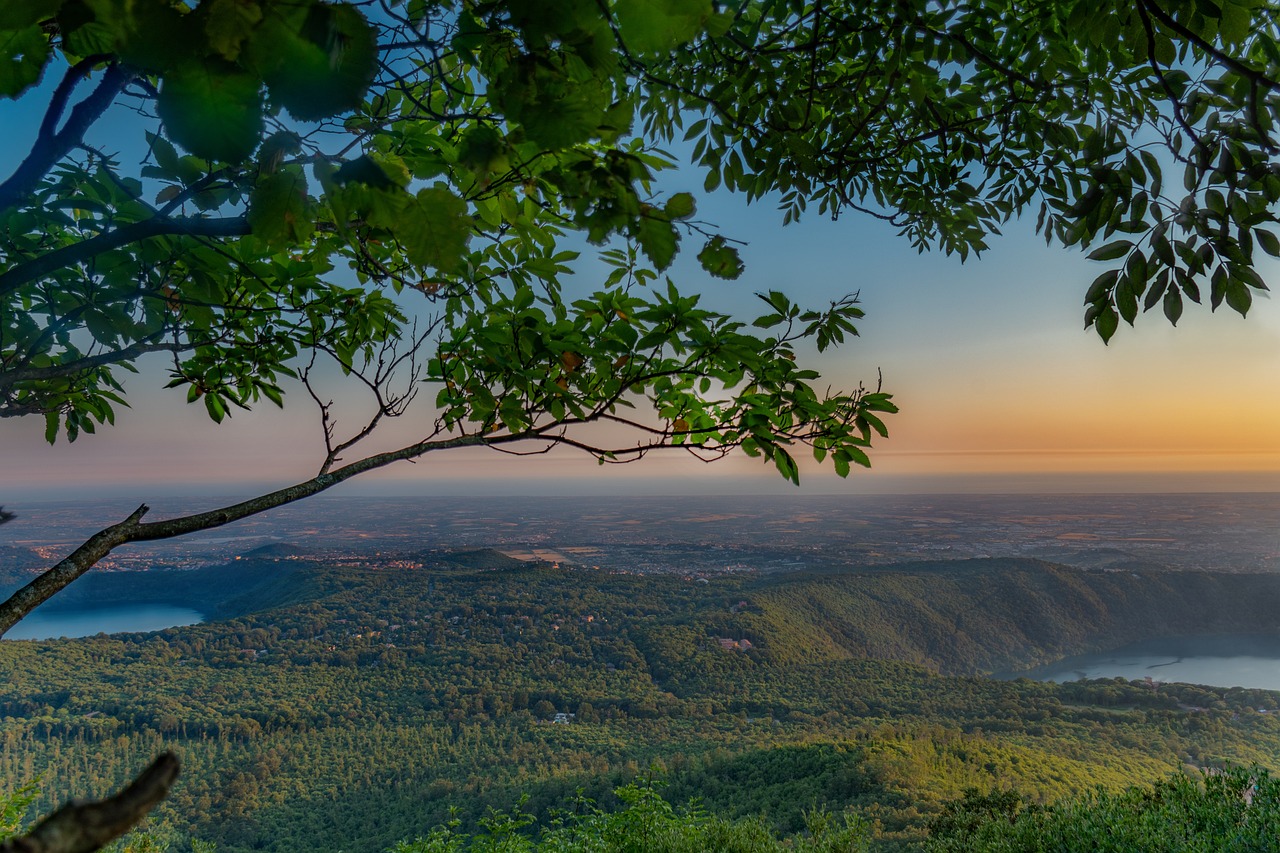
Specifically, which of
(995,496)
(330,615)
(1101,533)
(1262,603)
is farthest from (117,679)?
(995,496)

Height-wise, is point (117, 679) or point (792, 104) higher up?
point (792, 104)

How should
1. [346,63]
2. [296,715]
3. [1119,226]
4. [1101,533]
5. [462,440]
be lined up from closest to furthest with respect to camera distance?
[346,63] < [1119,226] < [462,440] < [296,715] < [1101,533]

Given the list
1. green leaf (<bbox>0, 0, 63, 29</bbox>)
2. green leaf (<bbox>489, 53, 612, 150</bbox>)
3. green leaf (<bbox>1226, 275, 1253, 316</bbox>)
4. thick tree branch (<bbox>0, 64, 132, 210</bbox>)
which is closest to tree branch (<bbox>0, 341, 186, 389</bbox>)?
thick tree branch (<bbox>0, 64, 132, 210</bbox>)

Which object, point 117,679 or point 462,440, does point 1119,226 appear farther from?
point 117,679

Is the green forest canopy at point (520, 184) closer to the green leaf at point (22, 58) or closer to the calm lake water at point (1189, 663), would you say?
the green leaf at point (22, 58)

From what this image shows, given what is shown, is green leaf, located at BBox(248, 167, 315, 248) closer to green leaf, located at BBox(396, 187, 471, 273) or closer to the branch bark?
green leaf, located at BBox(396, 187, 471, 273)
